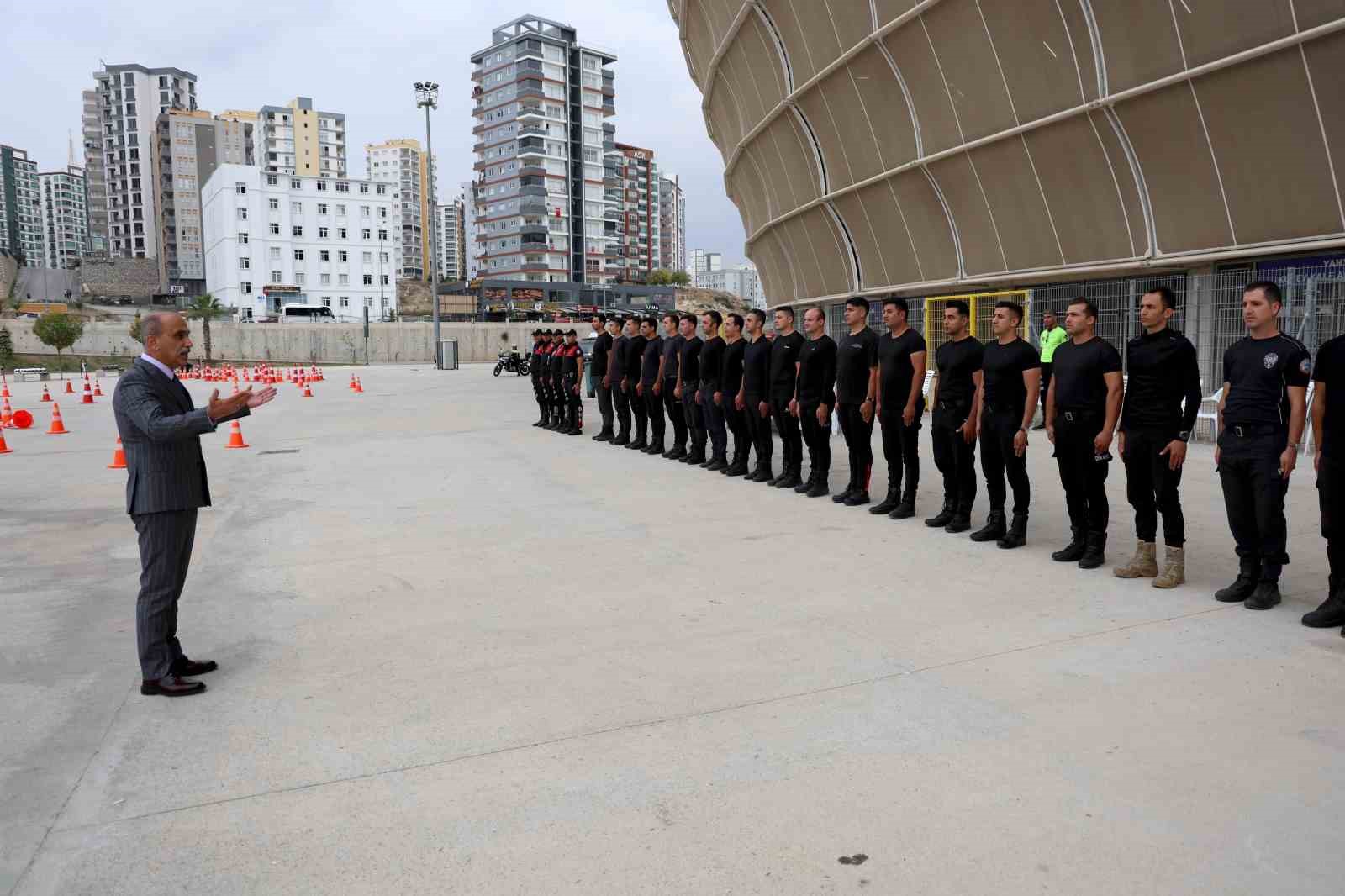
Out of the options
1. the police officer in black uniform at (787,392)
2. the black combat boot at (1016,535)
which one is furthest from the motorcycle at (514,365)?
the black combat boot at (1016,535)

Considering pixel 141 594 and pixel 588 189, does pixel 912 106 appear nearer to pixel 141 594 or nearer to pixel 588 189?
pixel 141 594

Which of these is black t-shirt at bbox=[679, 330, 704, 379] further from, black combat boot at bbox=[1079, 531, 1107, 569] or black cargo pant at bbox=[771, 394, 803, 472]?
black combat boot at bbox=[1079, 531, 1107, 569]

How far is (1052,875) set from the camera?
295 centimetres

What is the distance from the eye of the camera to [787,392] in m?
10.6

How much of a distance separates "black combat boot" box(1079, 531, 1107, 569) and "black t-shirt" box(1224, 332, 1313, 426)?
133 cm

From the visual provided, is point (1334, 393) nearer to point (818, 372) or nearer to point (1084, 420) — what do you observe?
point (1084, 420)

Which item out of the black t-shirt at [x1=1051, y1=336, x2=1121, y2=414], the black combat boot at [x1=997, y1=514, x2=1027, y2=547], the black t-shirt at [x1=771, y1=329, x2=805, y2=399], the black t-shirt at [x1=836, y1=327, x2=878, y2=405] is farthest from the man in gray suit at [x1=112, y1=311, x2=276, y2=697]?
the black t-shirt at [x1=771, y1=329, x2=805, y2=399]

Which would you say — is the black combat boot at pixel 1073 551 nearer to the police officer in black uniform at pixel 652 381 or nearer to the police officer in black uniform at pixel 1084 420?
the police officer in black uniform at pixel 1084 420

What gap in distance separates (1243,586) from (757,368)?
5.91m

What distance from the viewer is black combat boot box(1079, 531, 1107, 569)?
22.6 ft

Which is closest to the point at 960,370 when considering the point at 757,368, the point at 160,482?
the point at 757,368

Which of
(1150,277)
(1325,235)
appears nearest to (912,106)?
(1150,277)

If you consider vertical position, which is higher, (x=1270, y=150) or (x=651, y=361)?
(x=1270, y=150)

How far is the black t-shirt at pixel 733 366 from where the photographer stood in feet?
37.8
